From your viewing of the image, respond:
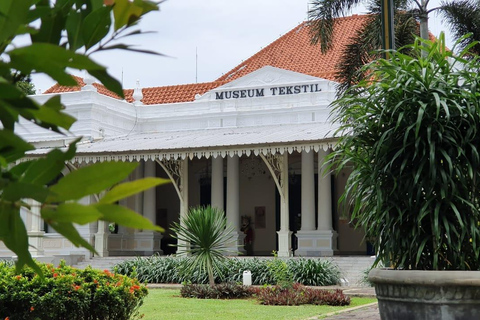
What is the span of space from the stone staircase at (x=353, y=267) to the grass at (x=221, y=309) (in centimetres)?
380

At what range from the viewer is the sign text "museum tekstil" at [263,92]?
69.7 feet

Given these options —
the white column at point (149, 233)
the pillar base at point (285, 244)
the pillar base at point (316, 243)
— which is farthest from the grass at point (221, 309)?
the white column at point (149, 233)

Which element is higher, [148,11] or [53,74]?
[148,11]

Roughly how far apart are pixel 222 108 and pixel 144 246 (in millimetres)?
4910

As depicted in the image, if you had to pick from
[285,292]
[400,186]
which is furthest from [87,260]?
[400,186]

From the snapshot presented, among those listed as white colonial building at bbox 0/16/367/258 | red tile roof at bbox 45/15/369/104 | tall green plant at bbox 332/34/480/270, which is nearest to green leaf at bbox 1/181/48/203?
tall green plant at bbox 332/34/480/270

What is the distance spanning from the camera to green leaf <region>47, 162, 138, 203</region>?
0.98 metres

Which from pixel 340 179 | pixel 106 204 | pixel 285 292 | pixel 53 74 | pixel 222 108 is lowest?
pixel 285 292

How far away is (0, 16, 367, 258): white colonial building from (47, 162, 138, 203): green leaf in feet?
52.2

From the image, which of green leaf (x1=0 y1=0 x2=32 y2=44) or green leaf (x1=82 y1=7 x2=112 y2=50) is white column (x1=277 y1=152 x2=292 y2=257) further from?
green leaf (x1=0 y1=0 x2=32 y2=44)

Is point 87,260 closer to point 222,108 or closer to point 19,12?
point 222,108

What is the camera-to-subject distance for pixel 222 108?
22281 mm

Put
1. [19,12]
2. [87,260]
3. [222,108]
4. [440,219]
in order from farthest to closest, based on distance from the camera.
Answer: [222,108], [87,260], [440,219], [19,12]

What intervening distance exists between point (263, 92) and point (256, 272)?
7037 millimetres
